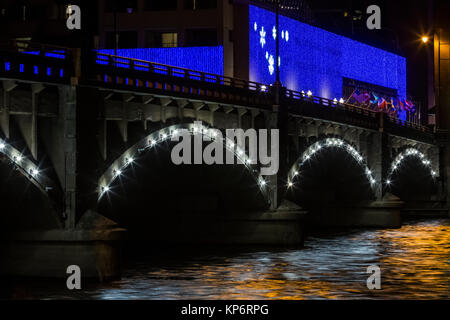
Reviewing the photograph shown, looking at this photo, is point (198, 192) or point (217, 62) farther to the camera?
point (217, 62)

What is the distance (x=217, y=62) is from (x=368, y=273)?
4418 cm

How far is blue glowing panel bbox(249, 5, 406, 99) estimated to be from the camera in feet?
305

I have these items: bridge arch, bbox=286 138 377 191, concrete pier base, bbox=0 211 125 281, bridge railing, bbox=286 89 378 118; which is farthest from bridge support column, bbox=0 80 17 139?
bridge arch, bbox=286 138 377 191

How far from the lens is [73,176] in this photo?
41188mm

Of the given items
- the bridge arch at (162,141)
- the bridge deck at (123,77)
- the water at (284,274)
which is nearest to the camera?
the bridge deck at (123,77)

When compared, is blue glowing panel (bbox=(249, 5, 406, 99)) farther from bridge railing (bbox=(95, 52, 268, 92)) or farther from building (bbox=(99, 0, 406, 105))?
bridge railing (bbox=(95, 52, 268, 92))

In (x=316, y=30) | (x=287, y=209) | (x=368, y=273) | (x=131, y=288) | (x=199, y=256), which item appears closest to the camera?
(x=131, y=288)

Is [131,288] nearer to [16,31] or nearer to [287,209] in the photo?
[287,209]

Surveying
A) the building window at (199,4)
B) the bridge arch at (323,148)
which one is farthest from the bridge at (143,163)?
the building window at (199,4)

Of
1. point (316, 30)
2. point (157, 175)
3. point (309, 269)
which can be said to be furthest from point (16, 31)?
point (309, 269)

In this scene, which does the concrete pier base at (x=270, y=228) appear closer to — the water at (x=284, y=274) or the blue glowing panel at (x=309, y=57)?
the water at (x=284, y=274)

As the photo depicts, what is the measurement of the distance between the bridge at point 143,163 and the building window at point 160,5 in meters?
20.7

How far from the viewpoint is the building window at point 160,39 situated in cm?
9162

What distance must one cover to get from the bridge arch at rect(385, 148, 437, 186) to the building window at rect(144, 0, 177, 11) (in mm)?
26043
